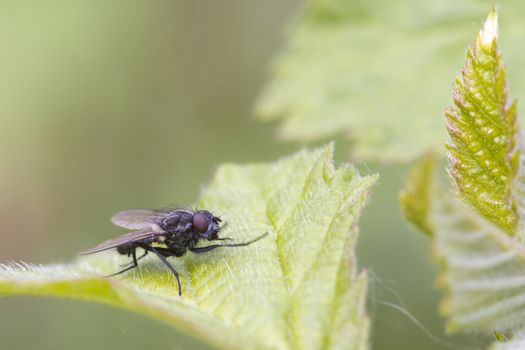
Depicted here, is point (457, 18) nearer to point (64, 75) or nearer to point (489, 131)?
point (489, 131)

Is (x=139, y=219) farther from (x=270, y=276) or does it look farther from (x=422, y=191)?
(x=422, y=191)

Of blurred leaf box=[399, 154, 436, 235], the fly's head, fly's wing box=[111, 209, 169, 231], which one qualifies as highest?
fly's wing box=[111, 209, 169, 231]

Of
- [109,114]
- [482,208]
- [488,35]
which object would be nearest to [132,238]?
[482,208]

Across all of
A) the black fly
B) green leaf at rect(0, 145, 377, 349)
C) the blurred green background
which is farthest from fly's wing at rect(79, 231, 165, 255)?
the blurred green background

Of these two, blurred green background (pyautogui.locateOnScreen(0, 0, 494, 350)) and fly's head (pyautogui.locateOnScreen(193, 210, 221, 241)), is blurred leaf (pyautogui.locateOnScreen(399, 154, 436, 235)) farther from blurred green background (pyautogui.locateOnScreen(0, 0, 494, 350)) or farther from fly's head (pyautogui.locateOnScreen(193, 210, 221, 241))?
blurred green background (pyautogui.locateOnScreen(0, 0, 494, 350))

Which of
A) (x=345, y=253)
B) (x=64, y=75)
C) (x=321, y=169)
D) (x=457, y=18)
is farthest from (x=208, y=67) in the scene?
(x=345, y=253)

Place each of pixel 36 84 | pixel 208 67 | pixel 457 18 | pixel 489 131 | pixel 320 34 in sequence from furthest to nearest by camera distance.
Result: pixel 208 67, pixel 36 84, pixel 320 34, pixel 457 18, pixel 489 131

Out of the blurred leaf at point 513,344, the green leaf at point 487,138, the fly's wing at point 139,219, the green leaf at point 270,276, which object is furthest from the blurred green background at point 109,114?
the blurred leaf at point 513,344
